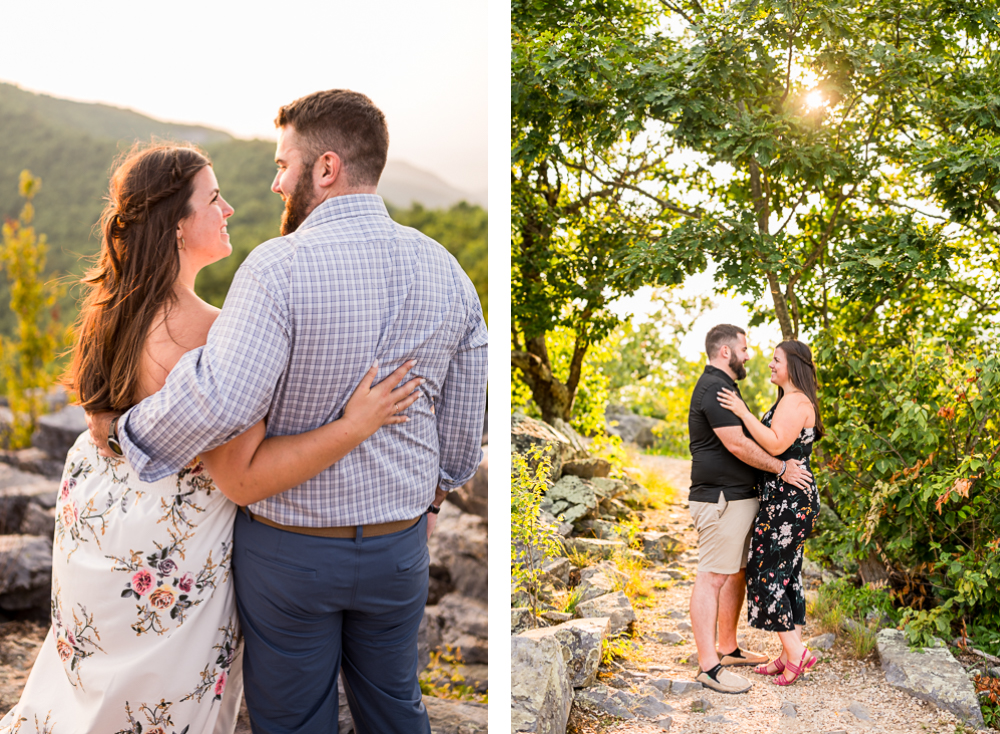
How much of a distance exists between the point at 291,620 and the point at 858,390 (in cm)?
240

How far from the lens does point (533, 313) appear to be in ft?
9.35

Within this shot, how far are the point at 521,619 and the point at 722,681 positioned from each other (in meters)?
0.79

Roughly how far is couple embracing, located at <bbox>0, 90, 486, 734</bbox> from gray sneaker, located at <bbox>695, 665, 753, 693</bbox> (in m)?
1.42

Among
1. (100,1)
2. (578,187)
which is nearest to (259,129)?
(100,1)

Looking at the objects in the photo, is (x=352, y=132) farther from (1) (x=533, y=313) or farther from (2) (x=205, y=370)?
(1) (x=533, y=313)

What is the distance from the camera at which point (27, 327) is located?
336 cm

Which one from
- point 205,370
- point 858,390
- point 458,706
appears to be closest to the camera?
point 205,370

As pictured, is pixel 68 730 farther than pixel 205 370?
Yes

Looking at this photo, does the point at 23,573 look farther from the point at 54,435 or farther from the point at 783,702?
the point at 783,702

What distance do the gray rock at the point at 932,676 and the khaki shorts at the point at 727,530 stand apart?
0.66m

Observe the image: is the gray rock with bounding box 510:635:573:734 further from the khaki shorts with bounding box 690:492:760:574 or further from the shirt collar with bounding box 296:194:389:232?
the shirt collar with bounding box 296:194:389:232

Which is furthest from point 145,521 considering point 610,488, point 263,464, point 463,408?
point 610,488

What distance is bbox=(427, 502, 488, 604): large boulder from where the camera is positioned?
3197 millimetres

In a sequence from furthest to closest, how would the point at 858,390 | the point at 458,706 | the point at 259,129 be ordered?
the point at 259,129 → the point at 858,390 → the point at 458,706
